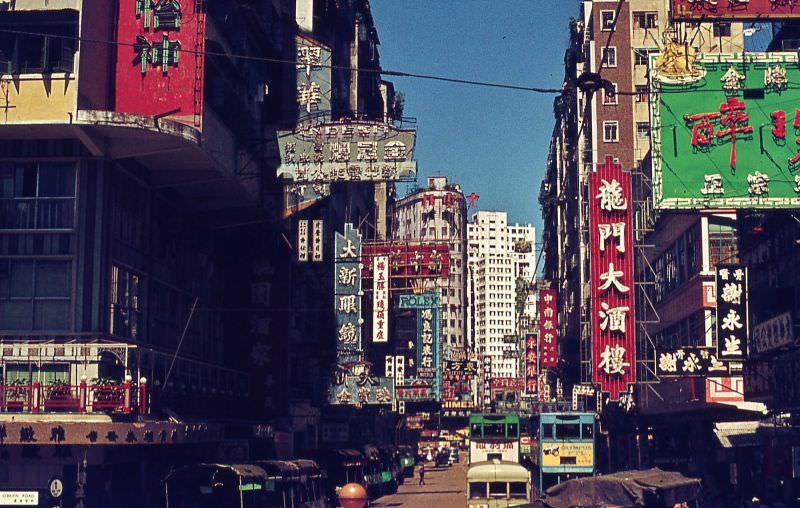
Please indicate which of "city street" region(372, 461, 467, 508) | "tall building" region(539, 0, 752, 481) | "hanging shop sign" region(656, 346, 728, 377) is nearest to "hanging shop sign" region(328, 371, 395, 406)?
"city street" region(372, 461, 467, 508)

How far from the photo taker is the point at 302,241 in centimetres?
5722

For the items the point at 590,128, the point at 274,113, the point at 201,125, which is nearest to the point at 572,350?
the point at 590,128

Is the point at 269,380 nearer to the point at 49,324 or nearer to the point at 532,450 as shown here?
the point at 532,450

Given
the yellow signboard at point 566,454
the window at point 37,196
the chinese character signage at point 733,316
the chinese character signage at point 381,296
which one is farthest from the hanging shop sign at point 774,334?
the chinese character signage at point 381,296

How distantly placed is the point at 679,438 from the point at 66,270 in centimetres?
3538

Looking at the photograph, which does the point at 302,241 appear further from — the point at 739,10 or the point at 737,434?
the point at 739,10

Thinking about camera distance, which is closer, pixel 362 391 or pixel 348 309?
pixel 362 391

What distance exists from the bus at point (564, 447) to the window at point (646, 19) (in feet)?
163

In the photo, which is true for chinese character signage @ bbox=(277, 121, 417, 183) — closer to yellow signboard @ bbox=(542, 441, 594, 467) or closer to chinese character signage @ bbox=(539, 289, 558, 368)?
yellow signboard @ bbox=(542, 441, 594, 467)

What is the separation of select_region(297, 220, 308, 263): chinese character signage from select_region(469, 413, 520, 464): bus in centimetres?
1187

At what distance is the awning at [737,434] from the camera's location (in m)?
48.0

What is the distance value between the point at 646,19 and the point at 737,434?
49980mm

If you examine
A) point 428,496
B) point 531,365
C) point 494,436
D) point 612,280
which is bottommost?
point 428,496

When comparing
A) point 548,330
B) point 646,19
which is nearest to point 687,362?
point 548,330
